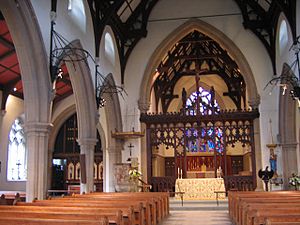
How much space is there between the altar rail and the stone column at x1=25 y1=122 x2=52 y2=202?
7667 millimetres

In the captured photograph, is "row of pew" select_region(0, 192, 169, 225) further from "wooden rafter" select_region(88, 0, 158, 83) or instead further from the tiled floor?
"wooden rafter" select_region(88, 0, 158, 83)

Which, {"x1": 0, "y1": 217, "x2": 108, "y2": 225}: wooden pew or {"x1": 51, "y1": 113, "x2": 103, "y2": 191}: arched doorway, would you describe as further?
{"x1": 51, "y1": 113, "x2": 103, "y2": 191}: arched doorway

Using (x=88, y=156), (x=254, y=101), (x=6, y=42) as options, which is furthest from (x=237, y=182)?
(x=6, y=42)

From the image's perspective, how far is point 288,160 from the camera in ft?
48.1

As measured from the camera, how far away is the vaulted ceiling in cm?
1311

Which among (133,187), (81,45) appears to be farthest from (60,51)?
(133,187)

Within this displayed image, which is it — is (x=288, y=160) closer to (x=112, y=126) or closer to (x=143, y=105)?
(x=143, y=105)

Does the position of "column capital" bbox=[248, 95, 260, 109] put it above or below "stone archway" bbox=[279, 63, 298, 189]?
above

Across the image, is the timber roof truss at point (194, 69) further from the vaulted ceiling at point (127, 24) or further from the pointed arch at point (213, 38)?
the vaulted ceiling at point (127, 24)

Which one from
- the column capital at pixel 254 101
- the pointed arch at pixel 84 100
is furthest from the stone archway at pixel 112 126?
the column capital at pixel 254 101

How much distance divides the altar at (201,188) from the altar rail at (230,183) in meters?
1.80

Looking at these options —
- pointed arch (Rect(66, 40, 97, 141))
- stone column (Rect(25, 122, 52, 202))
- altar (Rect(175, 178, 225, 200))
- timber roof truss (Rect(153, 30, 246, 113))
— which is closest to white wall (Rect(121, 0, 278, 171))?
timber roof truss (Rect(153, 30, 246, 113))

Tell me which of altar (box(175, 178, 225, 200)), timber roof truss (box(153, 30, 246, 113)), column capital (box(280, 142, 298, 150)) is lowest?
altar (box(175, 178, 225, 200))

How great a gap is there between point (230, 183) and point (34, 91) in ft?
31.2
